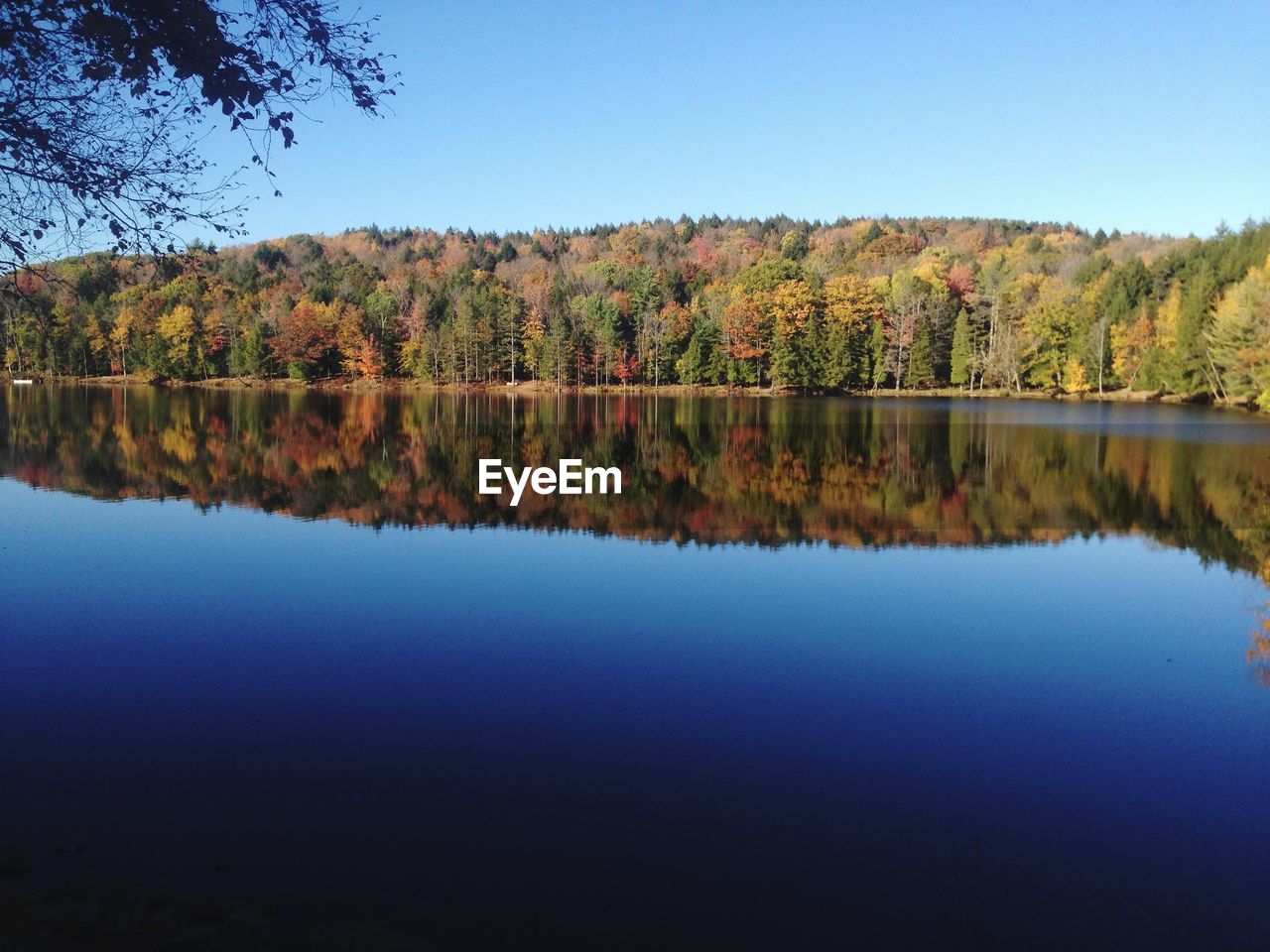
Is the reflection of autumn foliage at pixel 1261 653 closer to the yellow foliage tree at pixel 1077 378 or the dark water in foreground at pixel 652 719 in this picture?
the dark water in foreground at pixel 652 719

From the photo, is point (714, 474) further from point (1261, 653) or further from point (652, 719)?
point (652, 719)

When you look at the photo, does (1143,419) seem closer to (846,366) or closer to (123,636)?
(846,366)

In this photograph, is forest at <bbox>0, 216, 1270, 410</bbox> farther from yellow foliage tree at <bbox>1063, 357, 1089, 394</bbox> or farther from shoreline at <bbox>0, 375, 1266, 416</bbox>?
shoreline at <bbox>0, 375, 1266, 416</bbox>

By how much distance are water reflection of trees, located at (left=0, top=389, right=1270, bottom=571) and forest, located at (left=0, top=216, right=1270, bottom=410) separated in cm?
2957

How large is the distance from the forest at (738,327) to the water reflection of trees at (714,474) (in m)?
29.6

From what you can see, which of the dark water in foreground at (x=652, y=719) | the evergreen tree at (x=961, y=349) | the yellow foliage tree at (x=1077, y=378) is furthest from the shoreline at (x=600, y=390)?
the dark water in foreground at (x=652, y=719)

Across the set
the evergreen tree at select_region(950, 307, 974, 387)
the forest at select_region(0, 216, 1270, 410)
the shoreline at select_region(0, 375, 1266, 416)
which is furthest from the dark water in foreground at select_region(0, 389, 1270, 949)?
the evergreen tree at select_region(950, 307, 974, 387)

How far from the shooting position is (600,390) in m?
75.4

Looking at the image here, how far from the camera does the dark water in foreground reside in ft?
15.5

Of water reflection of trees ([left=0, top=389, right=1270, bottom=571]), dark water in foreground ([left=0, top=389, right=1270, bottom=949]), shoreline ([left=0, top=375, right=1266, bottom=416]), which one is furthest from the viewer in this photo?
shoreline ([left=0, top=375, right=1266, bottom=416])

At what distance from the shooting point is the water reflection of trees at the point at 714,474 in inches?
603

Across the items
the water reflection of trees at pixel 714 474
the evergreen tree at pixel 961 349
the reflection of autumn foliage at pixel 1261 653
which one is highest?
the evergreen tree at pixel 961 349

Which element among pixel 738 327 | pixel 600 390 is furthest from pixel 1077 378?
pixel 600 390

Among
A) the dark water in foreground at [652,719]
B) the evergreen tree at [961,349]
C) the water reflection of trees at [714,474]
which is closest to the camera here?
the dark water in foreground at [652,719]
